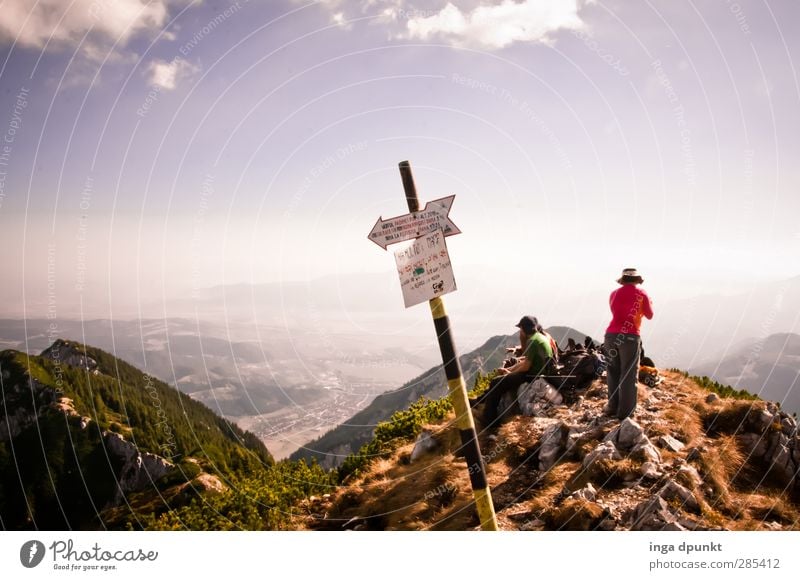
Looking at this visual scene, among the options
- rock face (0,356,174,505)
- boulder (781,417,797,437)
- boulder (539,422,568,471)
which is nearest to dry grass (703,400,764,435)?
boulder (781,417,797,437)

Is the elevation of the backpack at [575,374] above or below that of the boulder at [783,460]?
above

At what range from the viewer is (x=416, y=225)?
20.1 ft

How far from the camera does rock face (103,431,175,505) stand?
61.6 metres

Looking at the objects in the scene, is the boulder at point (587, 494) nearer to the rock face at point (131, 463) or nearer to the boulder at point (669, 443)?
the boulder at point (669, 443)

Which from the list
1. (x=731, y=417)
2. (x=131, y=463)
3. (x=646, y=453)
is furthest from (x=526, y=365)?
(x=131, y=463)

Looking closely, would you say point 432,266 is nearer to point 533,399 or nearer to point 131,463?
point 533,399

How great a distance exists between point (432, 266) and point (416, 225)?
577 millimetres

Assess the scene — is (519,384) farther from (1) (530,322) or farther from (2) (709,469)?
(2) (709,469)

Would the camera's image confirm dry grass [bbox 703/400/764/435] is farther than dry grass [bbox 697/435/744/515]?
Yes

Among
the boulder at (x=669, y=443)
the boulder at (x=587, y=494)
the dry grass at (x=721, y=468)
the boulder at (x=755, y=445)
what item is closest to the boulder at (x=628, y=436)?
the boulder at (x=669, y=443)

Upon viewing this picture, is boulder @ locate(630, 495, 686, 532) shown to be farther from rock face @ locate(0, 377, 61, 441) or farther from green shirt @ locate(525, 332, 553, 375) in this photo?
rock face @ locate(0, 377, 61, 441)

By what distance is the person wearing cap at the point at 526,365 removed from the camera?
10.1m

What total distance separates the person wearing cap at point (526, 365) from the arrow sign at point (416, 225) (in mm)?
4865
